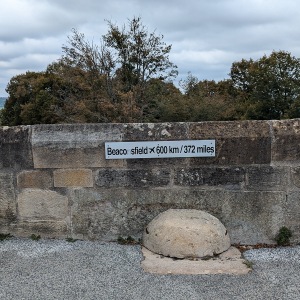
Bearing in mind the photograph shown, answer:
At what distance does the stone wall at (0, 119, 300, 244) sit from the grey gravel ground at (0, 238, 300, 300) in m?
0.30

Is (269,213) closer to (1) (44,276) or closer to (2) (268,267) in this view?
(2) (268,267)

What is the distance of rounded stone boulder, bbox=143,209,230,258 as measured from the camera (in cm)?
363

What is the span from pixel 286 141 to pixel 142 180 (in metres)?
1.47

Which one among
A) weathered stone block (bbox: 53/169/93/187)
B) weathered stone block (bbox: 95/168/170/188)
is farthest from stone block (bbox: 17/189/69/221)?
weathered stone block (bbox: 95/168/170/188)

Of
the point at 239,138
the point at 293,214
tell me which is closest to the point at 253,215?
the point at 293,214

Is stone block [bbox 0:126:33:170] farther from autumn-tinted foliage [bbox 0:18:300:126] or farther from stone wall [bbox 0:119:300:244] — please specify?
autumn-tinted foliage [bbox 0:18:300:126]

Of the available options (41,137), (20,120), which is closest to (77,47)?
(20,120)

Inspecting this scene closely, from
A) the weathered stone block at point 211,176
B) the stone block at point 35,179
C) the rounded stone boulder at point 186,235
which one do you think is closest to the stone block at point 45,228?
the stone block at point 35,179

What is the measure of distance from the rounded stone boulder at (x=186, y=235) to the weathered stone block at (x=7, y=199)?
1.41 m

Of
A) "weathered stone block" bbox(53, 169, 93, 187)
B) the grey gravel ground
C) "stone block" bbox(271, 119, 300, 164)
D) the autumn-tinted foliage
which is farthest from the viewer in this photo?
the autumn-tinted foliage

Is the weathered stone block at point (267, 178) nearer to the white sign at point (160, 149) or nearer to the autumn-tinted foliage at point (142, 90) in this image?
the white sign at point (160, 149)

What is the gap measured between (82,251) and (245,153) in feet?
6.07

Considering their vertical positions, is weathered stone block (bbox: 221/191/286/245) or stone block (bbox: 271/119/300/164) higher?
stone block (bbox: 271/119/300/164)

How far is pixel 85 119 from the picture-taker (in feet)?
75.0
